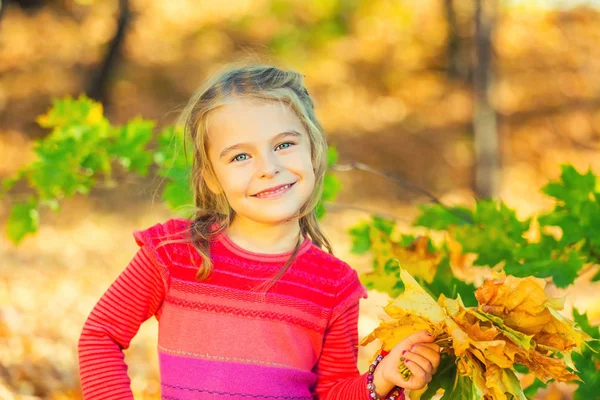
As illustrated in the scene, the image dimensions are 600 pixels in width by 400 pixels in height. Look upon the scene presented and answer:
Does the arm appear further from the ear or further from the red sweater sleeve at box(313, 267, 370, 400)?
the ear

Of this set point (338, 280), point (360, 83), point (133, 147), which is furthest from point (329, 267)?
point (360, 83)

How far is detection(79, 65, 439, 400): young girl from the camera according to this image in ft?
5.50

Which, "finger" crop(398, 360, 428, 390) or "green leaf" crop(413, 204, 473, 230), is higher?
"finger" crop(398, 360, 428, 390)

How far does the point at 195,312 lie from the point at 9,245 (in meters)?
5.04

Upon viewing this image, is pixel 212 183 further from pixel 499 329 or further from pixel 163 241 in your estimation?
pixel 499 329

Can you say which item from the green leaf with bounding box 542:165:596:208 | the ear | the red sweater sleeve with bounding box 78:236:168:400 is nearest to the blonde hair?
the ear

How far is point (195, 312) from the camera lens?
1.71 meters

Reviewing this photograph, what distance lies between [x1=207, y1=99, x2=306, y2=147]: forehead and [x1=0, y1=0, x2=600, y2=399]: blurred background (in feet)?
16.8

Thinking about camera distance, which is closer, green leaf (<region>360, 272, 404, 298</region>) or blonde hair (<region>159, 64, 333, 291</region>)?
blonde hair (<region>159, 64, 333, 291</region>)

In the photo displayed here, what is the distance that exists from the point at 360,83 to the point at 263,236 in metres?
8.89

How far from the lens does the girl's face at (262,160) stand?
167 cm

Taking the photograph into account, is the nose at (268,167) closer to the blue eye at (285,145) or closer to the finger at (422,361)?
the blue eye at (285,145)

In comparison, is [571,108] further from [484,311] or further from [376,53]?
[484,311]

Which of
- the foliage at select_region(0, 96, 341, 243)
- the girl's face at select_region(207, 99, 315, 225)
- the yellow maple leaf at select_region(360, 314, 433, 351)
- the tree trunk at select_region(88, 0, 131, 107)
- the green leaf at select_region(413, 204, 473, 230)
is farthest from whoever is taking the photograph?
the tree trunk at select_region(88, 0, 131, 107)
